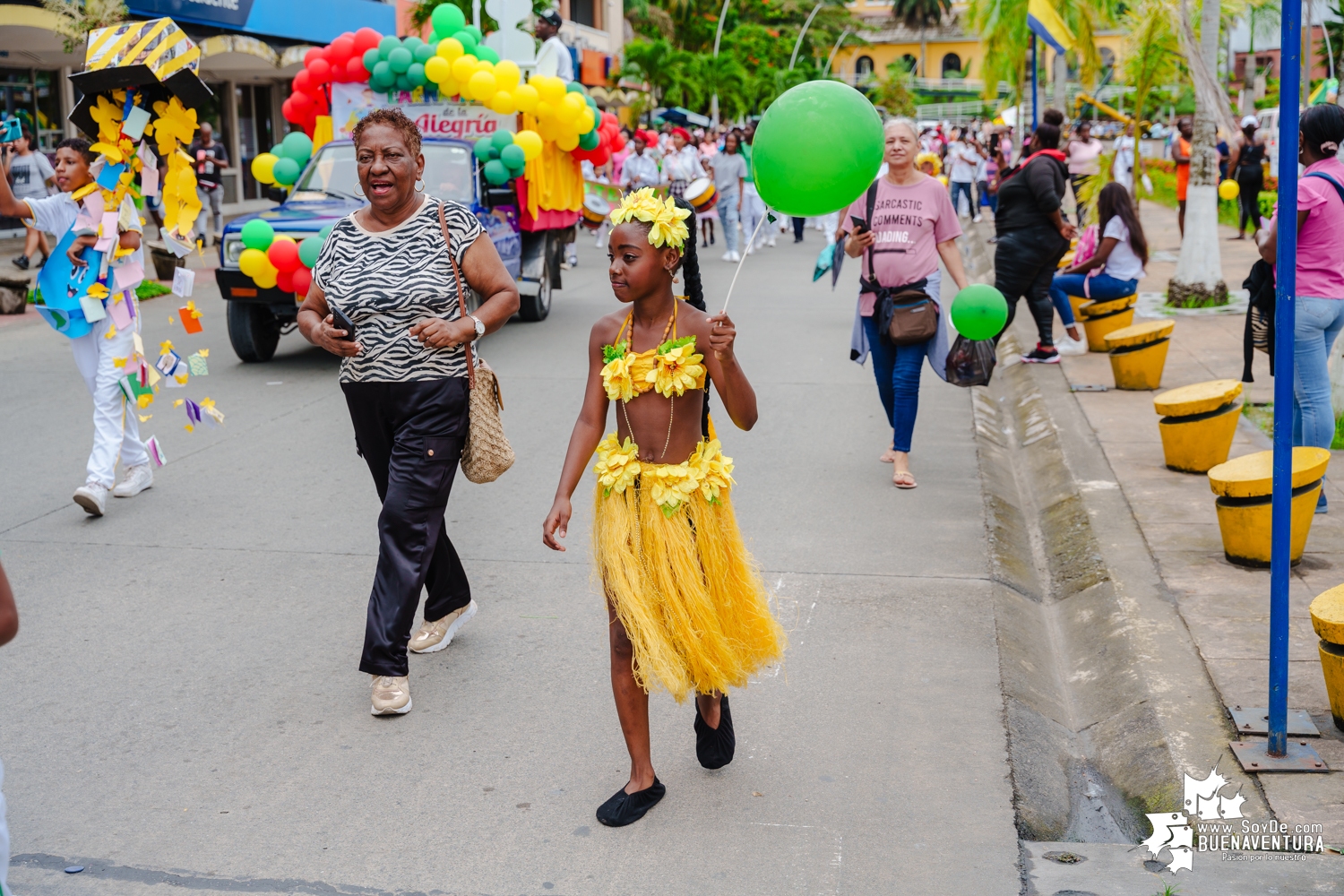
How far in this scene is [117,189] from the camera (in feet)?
22.1

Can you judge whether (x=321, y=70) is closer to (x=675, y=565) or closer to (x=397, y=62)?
(x=397, y=62)

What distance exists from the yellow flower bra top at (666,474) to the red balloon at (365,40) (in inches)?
411

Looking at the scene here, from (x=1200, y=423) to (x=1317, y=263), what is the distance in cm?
140

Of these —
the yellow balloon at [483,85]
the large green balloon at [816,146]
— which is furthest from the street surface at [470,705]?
the yellow balloon at [483,85]

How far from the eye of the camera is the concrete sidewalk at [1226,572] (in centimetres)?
371

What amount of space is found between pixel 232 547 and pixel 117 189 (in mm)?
1988

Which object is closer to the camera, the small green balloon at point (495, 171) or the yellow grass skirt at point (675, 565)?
the yellow grass skirt at point (675, 565)

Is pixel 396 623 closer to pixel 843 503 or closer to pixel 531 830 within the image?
pixel 531 830

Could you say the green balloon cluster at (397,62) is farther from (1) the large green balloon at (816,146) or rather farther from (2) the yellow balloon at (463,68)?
(1) the large green balloon at (816,146)

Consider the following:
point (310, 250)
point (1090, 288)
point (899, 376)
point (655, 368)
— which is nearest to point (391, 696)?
point (655, 368)

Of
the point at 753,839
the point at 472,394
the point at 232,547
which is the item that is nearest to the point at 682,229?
the point at 472,394

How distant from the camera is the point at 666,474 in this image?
3596 millimetres

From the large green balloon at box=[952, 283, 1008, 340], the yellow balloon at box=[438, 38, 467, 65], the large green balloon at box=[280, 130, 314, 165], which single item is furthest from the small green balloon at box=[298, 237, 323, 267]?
the large green balloon at box=[952, 283, 1008, 340]

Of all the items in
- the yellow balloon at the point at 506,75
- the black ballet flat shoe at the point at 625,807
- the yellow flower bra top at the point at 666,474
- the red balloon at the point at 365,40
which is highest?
the red balloon at the point at 365,40
